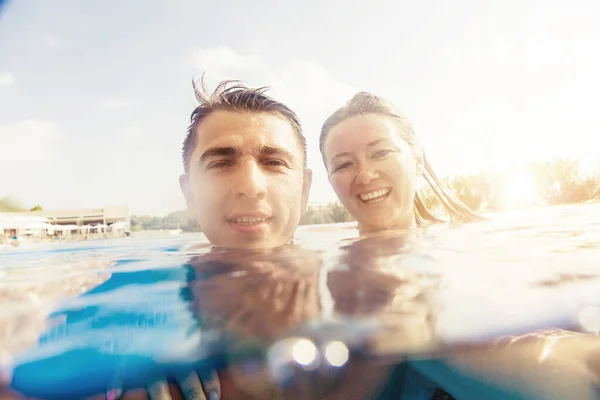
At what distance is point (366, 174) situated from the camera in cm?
263

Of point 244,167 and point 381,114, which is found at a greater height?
point 381,114

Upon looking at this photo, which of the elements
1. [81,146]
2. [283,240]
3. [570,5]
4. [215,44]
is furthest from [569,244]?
[81,146]

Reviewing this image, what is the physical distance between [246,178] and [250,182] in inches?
1.3

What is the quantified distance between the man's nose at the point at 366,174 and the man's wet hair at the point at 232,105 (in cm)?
44

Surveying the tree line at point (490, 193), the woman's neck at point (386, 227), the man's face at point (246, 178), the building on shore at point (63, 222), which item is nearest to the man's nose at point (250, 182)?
the man's face at point (246, 178)

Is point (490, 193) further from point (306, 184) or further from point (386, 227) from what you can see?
point (306, 184)

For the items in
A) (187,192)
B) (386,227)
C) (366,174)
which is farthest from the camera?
(386,227)

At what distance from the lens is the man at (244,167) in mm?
2066

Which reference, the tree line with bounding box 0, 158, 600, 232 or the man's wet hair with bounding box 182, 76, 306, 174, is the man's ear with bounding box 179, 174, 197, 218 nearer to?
the man's wet hair with bounding box 182, 76, 306, 174

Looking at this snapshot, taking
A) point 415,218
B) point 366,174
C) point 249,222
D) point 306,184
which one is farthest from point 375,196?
point 249,222

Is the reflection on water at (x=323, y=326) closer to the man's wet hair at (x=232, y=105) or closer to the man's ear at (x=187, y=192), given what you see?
the man's ear at (x=187, y=192)

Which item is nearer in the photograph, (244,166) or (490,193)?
(244,166)

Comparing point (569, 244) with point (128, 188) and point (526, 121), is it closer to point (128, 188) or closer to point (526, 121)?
point (526, 121)

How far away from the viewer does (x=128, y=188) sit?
9.89 feet
